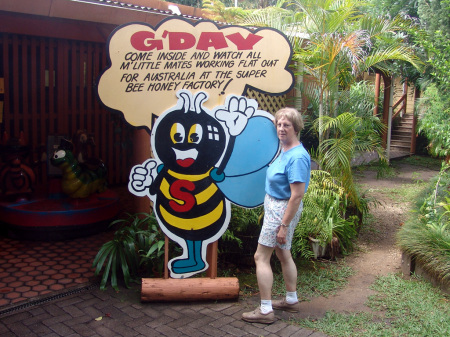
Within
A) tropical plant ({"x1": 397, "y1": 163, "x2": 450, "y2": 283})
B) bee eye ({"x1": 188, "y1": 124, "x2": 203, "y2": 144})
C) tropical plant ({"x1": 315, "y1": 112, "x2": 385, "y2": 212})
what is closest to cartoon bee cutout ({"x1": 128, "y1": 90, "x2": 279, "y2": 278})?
bee eye ({"x1": 188, "y1": 124, "x2": 203, "y2": 144})

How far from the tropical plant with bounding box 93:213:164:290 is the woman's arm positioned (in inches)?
50.0

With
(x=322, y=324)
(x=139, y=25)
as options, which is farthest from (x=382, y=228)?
(x=139, y=25)

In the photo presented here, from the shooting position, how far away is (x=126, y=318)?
3.74 metres

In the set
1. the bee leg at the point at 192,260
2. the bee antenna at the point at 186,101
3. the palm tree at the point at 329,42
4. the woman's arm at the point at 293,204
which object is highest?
the palm tree at the point at 329,42

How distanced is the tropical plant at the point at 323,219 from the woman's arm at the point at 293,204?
1225 mm

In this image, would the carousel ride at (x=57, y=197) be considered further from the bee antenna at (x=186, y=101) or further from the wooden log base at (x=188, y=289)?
the bee antenna at (x=186, y=101)

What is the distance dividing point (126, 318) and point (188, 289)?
1.89 feet

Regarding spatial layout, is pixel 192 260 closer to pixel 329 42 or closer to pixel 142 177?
→ pixel 142 177

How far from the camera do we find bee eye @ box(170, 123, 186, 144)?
4062 millimetres

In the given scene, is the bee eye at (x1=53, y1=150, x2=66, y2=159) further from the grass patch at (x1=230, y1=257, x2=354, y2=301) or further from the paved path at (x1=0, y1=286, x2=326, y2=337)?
the grass patch at (x1=230, y1=257, x2=354, y2=301)

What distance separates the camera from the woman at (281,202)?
3.63 m

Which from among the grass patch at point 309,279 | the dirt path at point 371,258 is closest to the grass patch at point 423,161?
the dirt path at point 371,258

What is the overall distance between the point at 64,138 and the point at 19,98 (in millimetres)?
1250

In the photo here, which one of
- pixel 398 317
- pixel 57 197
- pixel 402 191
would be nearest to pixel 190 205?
pixel 398 317
